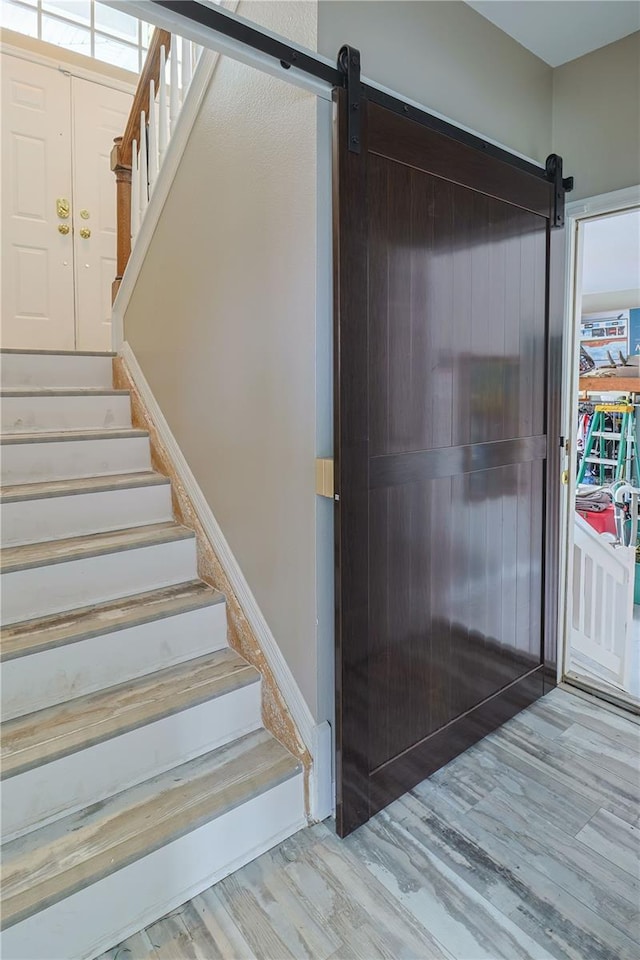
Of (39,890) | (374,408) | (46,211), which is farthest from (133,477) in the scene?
(46,211)

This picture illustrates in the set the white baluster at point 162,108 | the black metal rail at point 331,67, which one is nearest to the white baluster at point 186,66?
the white baluster at point 162,108

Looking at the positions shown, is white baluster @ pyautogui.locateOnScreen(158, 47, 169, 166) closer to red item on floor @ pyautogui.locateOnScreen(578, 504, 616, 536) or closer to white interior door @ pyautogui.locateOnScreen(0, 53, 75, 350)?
white interior door @ pyautogui.locateOnScreen(0, 53, 75, 350)

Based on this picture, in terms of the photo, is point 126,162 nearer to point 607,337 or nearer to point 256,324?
point 256,324

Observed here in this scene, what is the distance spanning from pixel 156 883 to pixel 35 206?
12.2ft

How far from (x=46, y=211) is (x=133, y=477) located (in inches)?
88.2

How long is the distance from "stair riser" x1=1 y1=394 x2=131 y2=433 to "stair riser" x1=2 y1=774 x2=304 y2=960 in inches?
70.7

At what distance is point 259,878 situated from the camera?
1.48 m

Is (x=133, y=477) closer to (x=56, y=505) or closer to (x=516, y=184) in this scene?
(x=56, y=505)

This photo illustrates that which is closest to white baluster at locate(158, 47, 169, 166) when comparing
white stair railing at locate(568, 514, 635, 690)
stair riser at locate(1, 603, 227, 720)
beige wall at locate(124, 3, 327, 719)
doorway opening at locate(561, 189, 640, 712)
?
beige wall at locate(124, 3, 327, 719)

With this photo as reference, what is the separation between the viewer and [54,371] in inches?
107

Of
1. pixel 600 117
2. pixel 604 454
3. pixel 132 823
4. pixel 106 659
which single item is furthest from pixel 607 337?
pixel 132 823

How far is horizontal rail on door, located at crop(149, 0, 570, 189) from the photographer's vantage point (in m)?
1.18

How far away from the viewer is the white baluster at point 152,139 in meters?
2.54

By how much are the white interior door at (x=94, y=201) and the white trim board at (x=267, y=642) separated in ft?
5.39
